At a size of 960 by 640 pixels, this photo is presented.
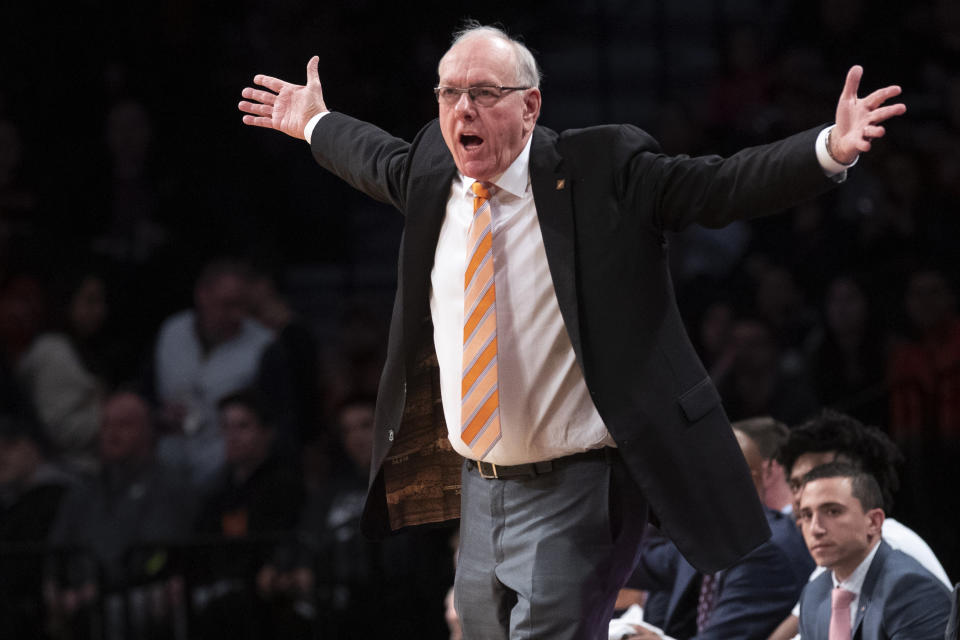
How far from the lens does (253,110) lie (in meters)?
3.46

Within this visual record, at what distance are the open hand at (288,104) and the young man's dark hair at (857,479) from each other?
1655mm

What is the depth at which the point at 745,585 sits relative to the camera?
4328 millimetres

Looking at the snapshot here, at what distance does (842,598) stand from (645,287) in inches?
56.3

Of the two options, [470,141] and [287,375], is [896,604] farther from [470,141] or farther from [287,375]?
[287,375]

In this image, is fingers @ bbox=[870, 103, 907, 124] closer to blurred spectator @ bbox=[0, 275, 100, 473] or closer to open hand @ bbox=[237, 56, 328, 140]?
open hand @ bbox=[237, 56, 328, 140]

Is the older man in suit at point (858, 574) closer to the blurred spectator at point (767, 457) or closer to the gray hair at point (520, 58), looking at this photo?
the blurred spectator at point (767, 457)

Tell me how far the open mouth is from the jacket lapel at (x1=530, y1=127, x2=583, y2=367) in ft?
0.41

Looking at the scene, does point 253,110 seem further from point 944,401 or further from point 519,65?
point 944,401

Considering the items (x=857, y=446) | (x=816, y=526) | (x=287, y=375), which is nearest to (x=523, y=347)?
(x=816, y=526)

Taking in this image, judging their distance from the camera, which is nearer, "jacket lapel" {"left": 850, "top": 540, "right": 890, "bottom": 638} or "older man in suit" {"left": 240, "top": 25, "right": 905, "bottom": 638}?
"older man in suit" {"left": 240, "top": 25, "right": 905, "bottom": 638}

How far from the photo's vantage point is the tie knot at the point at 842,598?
3.83 metres

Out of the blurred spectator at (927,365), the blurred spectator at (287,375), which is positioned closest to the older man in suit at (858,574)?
the blurred spectator at (927,365)

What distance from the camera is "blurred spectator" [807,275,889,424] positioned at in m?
6.36

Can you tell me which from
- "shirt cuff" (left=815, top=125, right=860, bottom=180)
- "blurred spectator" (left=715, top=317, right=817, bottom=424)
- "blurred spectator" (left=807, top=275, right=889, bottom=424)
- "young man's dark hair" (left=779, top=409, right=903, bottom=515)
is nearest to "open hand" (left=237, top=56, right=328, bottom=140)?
"shirt cuff" (left=815, top=125, right=860, bottom=180)
